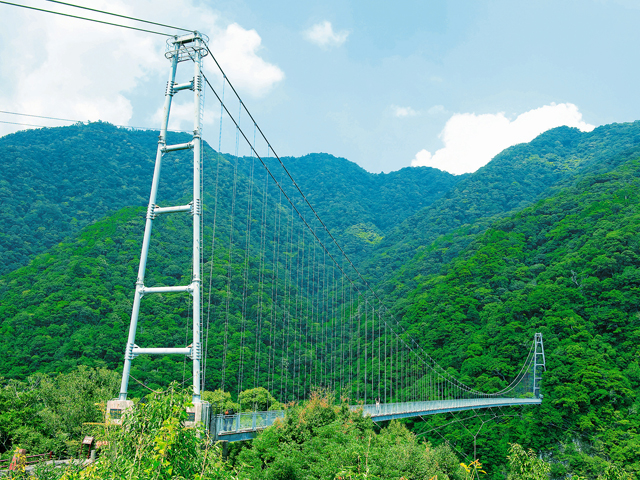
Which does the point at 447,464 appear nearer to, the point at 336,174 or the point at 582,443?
the point at 582,443

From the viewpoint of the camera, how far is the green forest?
22.0 meters

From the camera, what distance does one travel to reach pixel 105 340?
97.1 feet

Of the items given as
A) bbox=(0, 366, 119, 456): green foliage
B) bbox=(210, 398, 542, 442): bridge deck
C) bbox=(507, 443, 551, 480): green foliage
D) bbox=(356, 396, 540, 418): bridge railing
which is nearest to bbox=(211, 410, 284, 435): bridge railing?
bbox=(210, 398, 542, 442): bridge deck

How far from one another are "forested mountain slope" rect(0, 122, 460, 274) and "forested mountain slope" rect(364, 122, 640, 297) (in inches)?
459

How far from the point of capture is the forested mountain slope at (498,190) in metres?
58.5

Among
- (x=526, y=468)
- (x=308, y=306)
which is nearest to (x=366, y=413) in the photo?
(x=526, y=468)

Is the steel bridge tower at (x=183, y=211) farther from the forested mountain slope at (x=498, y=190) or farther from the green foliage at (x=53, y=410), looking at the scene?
the forested mountain slope at (x=498, y=190)

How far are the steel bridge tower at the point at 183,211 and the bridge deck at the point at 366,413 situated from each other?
1754 millimetres

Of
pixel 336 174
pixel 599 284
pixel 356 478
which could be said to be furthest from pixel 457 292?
pixel 336 174

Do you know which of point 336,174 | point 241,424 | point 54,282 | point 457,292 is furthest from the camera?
point 336,174

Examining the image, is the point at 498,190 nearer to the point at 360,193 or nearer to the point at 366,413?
the point at 360,193

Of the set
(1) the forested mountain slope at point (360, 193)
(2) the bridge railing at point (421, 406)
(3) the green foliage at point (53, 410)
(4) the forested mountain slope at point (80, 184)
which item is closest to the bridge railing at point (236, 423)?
(2) the bridge railing at point (421, 406)

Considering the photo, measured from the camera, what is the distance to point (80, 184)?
49.8 meters

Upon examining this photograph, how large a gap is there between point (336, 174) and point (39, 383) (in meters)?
87.6
